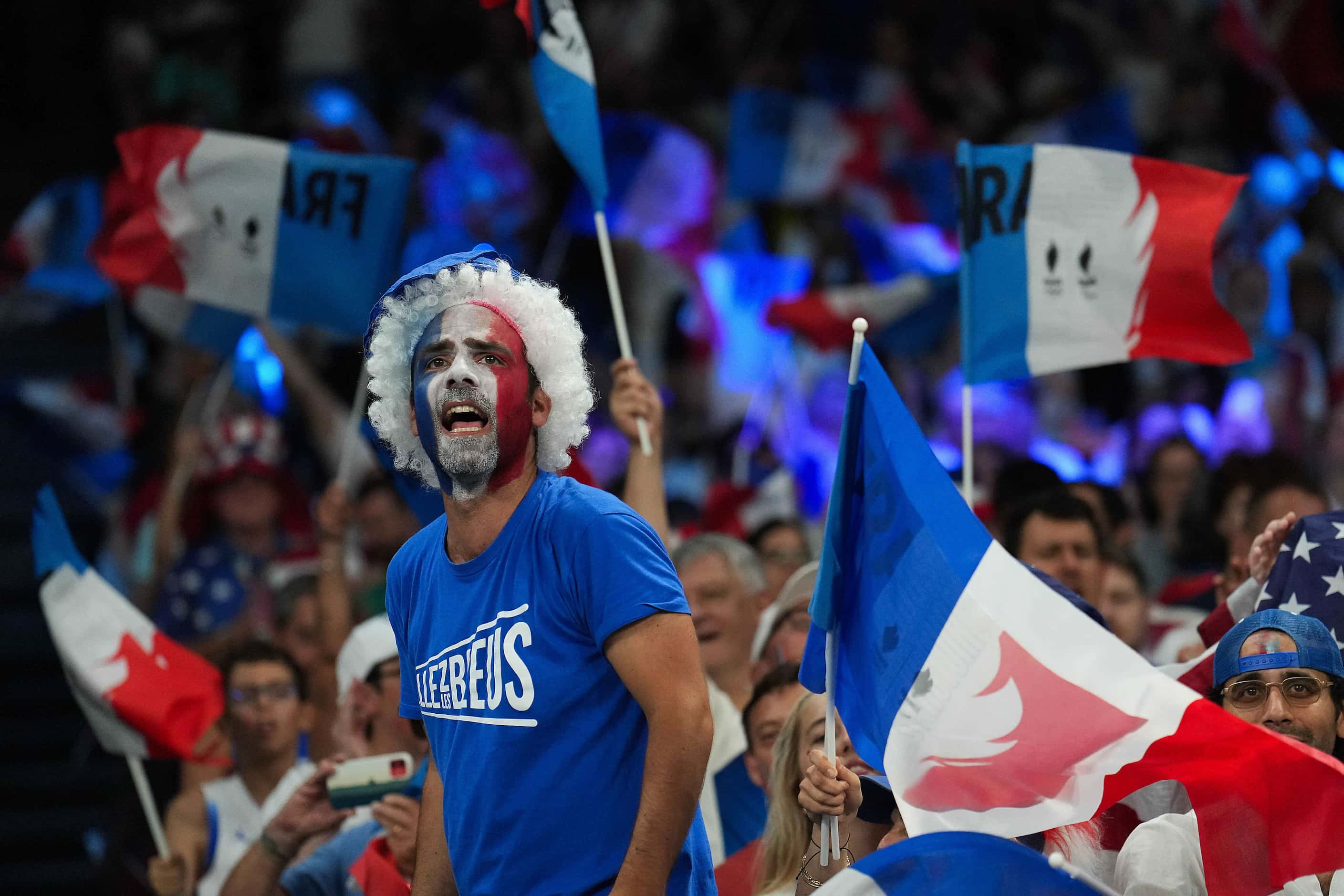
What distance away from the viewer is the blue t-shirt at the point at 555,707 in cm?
274

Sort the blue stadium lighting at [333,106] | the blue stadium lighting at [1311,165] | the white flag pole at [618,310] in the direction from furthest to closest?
the blue stadium lighting at [333,106] < the blue stadium lighting at [1311,165] < the white flag pole at [618,310]

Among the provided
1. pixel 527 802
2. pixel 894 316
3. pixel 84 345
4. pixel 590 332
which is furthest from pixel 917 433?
pixel 84 345

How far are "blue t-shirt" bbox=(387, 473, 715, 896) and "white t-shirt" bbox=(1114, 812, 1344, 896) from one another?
98 cm

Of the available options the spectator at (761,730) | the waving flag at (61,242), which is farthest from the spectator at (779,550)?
the waving flag at (61,242)

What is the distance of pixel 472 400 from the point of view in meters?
2.96

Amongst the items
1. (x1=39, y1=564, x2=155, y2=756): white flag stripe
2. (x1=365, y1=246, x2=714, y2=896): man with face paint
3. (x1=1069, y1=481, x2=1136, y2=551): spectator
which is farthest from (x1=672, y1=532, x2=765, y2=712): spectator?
(x1=365, y1=246, x2=714, y2=896): man with face paint

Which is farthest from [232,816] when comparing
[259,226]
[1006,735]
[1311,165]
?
[1311,165]

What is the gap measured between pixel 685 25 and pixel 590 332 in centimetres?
304

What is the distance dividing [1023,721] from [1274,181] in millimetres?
7467

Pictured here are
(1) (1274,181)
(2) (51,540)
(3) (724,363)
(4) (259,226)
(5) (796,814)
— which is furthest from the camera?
(3) (724,363)

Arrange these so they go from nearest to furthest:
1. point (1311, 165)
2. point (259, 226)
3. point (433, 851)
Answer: point (433, 851)
point (259, 226)
point (1311, 165)

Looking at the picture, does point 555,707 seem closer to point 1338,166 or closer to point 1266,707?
point 1266,707

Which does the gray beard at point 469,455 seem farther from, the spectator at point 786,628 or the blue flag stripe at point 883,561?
the spectator at point 786,628

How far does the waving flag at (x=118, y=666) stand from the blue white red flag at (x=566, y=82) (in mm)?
1906
